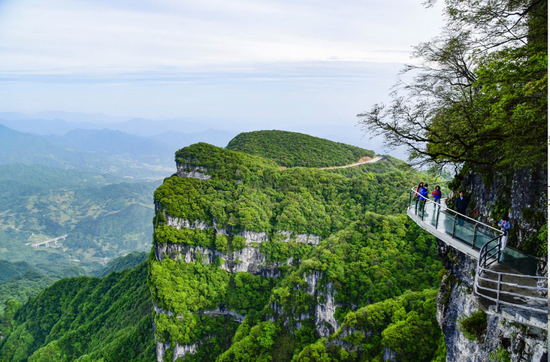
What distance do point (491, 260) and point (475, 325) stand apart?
A: 285cm

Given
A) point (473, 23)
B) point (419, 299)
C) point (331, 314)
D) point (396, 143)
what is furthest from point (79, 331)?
point (473, 23)

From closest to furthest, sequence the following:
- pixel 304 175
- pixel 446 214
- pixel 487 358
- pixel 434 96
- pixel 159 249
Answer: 1. pixel 487 358
2. pixel 446 214
3. pixel 434 96
4. pixel 159 249
5. pixel 304 175

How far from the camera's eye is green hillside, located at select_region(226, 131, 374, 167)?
82938 mm

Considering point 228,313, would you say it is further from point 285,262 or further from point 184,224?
point 184,224

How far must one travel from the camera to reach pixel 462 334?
40.5 feet

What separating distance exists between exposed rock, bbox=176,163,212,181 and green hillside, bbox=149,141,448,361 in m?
0.28

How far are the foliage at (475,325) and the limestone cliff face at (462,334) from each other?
0.18m

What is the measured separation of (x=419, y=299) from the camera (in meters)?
27.9

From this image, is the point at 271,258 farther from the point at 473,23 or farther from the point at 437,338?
the point at 473,23

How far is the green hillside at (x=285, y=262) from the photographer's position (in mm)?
30969

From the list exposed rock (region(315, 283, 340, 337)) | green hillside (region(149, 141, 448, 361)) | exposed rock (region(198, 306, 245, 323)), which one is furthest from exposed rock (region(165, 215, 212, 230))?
exposed rock (region(315, 283, 340, 337))

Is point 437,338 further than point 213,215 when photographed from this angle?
No

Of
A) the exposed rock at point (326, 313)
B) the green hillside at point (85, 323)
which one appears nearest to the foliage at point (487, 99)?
the exposed rock at point (326, 313)

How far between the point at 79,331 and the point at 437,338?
63490mm
